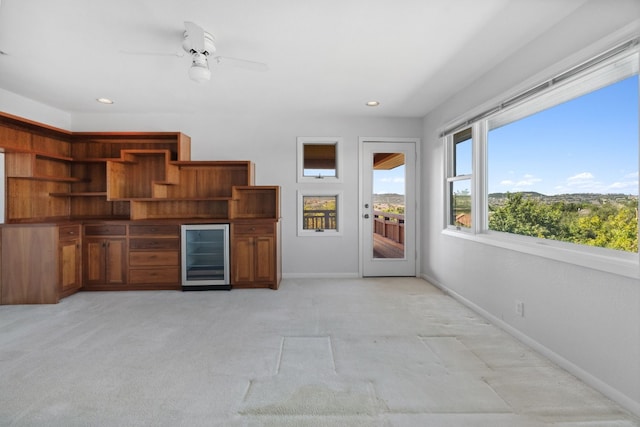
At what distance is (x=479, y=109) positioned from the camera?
321cm

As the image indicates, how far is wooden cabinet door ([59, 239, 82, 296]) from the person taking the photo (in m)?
3.73

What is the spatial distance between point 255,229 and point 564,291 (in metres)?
3.18

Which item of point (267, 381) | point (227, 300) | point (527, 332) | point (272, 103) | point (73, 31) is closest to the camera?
point (267, 381)

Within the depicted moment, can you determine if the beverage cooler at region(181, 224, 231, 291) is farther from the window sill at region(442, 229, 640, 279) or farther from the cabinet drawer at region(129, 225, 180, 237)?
the window sill at region(442, 229, 640, 279)

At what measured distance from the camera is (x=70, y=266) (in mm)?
3873

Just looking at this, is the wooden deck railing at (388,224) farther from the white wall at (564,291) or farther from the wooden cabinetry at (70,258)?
the wooden cabinetry at (70,258)

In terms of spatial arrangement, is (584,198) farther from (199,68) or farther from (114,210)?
(114,210)

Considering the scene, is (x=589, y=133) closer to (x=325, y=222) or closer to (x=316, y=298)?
(x=316, y=298)

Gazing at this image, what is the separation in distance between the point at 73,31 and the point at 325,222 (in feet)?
11.3

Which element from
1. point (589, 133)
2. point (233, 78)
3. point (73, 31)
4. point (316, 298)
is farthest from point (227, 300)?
point (589, 133)

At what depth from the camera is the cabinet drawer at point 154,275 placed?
162 inches

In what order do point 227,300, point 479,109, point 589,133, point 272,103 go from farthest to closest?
point 272,103, point 227,300, point 479,109, point 589,133

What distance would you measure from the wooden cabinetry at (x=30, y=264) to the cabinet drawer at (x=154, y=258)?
748 mm

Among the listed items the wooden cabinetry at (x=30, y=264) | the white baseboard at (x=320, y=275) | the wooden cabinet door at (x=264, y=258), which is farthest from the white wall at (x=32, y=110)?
the white baseboard at (x=320, y=275)
